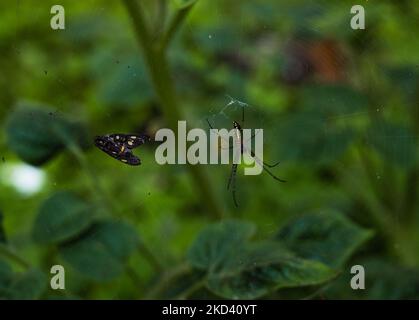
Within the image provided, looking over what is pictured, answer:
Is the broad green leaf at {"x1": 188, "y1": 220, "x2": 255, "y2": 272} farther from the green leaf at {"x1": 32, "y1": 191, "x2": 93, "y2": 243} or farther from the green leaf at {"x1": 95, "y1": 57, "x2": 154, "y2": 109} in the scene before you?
the green leaf at {"x1": 95, "y1": 57, "x2": 154, "y2": 109}

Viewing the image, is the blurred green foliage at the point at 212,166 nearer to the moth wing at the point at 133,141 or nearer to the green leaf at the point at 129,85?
the green leaf at the point at 129,85

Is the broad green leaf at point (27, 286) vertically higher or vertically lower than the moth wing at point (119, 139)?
lower

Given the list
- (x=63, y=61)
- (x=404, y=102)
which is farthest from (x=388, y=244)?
(x=63, y=61)

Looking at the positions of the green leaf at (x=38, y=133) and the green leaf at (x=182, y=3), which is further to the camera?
the green leaf at (x=38, y=133)

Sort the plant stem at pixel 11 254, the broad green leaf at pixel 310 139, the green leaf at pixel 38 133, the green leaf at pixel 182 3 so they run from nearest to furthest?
the green leaf at pixel 182 3 → the plant stem at pixel 11 254 → the green leaf at pixel 38 133 → the broad green leaf at pixel 310 139

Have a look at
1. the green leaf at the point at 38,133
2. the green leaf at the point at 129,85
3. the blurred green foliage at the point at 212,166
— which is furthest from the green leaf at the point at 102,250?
the green leaf at the point at 129,85
